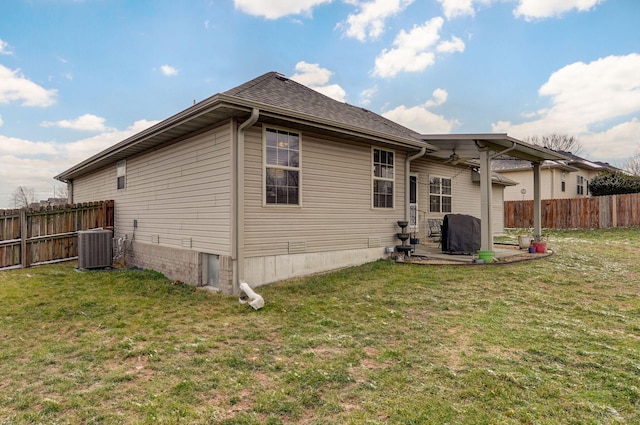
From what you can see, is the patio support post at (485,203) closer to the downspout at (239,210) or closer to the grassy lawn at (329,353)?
the grassy lawn at (329,353)

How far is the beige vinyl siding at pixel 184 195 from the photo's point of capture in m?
6.24

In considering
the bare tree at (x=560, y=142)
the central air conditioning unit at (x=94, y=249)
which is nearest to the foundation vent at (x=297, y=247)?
the central air conditioning unit at (x=94, y=249)

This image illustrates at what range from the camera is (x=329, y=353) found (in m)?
3.62

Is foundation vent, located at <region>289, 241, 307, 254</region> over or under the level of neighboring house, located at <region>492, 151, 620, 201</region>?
under

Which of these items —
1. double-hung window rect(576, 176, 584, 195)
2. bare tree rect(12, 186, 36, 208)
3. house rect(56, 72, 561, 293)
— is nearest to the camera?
house rect(56, 72, 561, 293)

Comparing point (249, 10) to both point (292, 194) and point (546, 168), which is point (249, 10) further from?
point (546, 168)

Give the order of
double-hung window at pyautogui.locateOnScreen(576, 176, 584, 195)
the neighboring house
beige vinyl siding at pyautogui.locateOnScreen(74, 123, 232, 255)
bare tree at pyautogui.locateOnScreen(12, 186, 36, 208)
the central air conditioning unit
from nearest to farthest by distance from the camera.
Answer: beige vinyl siding at pyautogui.locateOnScreen(74, 123, 232, 255), the central air conditioning unit, the neighboring house, bare tree at pyautogui.locateOnScreen(12, 186, 36, 208), double-hung window at pyautogui.locateOnScreen(576, 176, 584, 195)

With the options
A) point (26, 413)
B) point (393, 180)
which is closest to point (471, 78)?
point (393, 180)

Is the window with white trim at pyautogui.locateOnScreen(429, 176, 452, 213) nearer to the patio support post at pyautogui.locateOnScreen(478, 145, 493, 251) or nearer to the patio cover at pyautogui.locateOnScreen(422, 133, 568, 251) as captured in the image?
the patio cover at pyautogui.locateOnScreen(422, 133, 568, 251)

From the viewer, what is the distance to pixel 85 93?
46.7ft

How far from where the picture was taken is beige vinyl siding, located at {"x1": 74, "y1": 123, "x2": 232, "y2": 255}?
6.24 m

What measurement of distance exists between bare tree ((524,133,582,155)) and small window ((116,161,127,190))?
43.1 metres

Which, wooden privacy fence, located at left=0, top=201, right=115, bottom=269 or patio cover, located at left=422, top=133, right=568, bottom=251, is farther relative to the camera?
wooden privacy fence, located at left=0, top=201, right=115, bottom=269

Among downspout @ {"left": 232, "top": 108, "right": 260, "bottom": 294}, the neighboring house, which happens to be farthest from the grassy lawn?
the neighboring house
